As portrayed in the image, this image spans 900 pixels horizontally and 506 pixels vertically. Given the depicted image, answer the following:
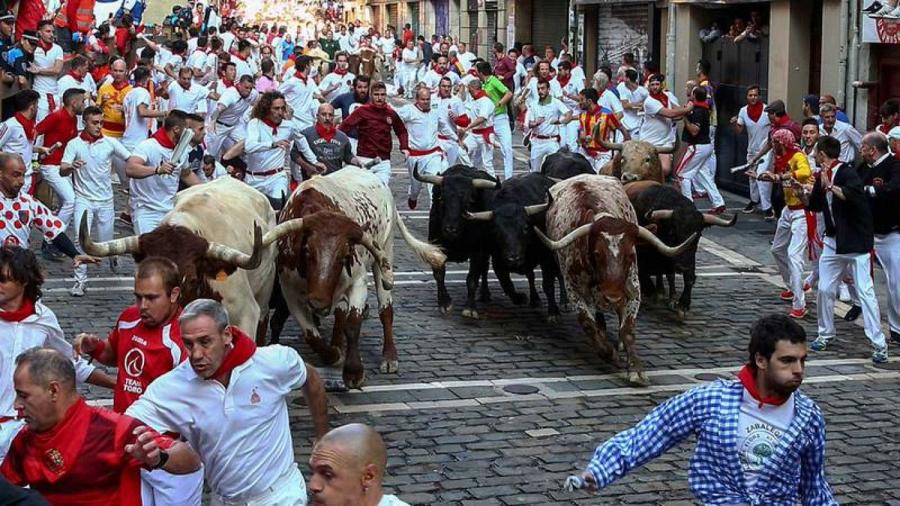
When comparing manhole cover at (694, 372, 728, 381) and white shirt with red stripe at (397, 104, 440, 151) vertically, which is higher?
white shirt with red stripe at (397, 104, 440, 151)

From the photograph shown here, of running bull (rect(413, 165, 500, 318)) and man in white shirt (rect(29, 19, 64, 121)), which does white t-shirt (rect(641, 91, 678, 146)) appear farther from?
man in white shirt (rect(29, 19, 64, 121))

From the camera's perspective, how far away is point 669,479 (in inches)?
347

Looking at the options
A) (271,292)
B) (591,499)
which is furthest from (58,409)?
(271,292)

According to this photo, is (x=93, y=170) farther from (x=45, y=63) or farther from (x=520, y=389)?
(x=520, y=389)

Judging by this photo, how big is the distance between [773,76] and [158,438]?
19243 millimetres

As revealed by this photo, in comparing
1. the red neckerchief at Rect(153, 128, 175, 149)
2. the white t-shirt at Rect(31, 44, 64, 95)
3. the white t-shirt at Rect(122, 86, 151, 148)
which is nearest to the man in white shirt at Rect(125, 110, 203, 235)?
the red neckerchief at Rect(153, 128, 175, 149)

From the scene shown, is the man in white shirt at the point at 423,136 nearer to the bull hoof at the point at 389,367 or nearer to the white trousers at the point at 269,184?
the white trousers at the point at 269,184

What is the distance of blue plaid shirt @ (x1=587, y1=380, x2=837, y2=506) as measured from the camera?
5.54 meters

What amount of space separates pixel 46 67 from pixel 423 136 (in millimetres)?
5691

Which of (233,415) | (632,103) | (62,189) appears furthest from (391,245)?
(632,103)

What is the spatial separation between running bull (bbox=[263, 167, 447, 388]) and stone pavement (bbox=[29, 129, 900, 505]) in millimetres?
456

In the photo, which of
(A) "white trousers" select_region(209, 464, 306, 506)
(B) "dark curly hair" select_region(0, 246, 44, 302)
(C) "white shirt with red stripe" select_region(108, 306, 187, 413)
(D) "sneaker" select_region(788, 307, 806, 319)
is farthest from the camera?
(D) "sneaker" select_region(788, 307, 806, 319)

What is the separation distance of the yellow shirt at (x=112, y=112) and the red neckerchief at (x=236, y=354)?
1367 centimetres

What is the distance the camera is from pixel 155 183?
1363 cm
